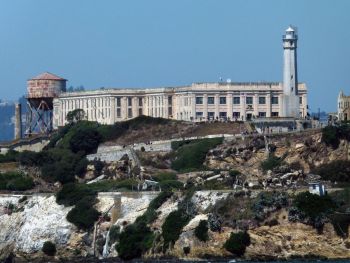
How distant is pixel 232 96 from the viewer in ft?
492

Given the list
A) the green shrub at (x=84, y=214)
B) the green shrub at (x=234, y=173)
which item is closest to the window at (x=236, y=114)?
the green shrub at (x=234, y=173)

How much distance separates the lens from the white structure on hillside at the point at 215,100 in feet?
470

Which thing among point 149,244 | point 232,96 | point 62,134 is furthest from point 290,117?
point 149,244

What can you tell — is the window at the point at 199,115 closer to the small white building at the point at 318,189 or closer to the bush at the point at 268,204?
the small white building at the point at 318,189

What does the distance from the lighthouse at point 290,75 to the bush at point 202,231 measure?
35308 mm

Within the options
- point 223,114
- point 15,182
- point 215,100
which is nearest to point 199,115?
point 215,100

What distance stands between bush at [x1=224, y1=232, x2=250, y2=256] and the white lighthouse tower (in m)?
37.9

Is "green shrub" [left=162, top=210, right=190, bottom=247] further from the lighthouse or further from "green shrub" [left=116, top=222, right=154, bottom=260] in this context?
the lighthouse

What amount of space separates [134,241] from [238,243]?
8.77 meters

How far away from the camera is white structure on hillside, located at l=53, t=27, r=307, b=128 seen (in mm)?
143250

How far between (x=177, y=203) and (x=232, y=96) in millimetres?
39288

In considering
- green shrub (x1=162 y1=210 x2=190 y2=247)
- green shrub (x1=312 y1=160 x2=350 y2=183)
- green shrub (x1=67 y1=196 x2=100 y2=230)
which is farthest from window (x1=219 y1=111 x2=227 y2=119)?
green shrub (x1=162 y1=210 x2=190 y2=247)

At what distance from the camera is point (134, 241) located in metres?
109

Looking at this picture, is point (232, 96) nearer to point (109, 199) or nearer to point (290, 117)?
point (290, 117)
